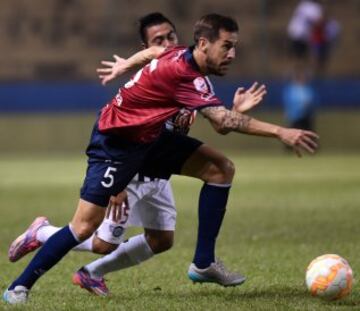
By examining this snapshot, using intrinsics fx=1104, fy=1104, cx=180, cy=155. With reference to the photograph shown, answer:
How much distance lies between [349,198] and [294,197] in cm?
73

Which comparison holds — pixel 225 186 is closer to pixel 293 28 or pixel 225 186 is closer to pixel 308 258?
pixel 308 258

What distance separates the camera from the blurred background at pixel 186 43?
75.5ft

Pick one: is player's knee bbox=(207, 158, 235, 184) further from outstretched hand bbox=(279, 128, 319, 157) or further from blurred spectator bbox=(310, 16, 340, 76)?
blurred spectator bbox=(310, 16, 340, 76)

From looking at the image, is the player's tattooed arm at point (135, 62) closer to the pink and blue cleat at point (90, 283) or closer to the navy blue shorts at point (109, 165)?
the navy blue shorts at point (109, 165)

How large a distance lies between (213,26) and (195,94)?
1.47ft

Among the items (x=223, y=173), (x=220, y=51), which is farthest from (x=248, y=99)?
(x=223, y=173)

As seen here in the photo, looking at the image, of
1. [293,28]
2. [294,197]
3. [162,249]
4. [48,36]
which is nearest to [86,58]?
[48,36]

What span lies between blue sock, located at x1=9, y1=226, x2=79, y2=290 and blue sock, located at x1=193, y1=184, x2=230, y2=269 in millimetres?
944

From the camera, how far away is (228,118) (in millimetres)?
6516

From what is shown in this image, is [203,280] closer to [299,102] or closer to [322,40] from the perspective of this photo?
[299,102]

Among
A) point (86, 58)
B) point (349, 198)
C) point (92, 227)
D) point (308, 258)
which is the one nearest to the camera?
point (92, 227)

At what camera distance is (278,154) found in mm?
22484

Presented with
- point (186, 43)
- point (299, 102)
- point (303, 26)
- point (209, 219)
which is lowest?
point (299, 102)

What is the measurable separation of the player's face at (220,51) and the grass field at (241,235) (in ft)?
4.75
